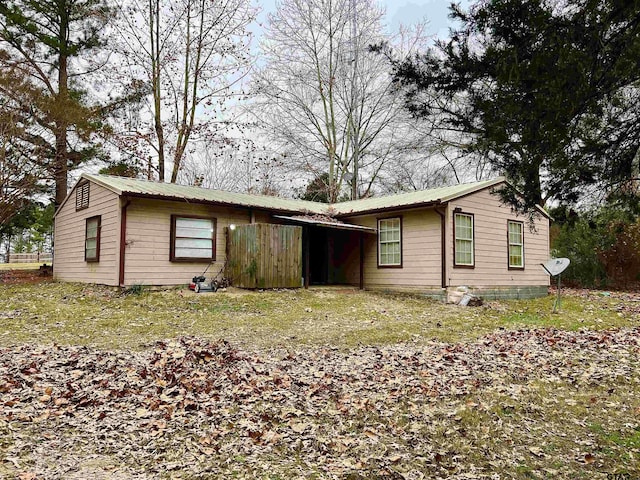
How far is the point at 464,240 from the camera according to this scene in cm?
1330

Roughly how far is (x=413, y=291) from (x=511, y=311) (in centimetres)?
273

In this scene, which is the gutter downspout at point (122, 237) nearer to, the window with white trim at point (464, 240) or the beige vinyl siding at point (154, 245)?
the beige vinyl siding at point (154, 245)

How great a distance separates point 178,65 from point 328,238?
31.6ft

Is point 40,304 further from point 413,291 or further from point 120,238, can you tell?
point 413,291

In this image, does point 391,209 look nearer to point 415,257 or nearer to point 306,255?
point 415,257

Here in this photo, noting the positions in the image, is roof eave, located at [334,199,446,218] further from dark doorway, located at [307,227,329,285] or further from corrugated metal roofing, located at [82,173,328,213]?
corrugated metal roofing, located at [82,173,328,213]

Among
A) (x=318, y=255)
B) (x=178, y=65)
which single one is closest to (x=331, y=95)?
(x=178, y=65)

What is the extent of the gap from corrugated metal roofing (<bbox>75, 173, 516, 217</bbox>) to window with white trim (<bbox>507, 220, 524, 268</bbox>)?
71.6 inches

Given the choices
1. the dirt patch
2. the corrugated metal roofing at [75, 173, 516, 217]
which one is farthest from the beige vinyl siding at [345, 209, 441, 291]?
the dirt patch

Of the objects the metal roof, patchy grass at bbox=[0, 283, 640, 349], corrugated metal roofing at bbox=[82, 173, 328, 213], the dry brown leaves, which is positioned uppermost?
corrugated metal roofing at bbox=[82, 173, 328, 213]

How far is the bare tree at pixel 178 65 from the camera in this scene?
18125mm

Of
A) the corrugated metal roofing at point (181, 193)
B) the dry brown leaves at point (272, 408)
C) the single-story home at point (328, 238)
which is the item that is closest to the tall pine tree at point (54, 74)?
the single-story home at point (328, 238)

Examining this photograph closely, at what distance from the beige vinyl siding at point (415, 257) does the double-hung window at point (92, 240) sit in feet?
26.3

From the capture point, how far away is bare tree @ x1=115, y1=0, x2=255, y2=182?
59.5 ft
